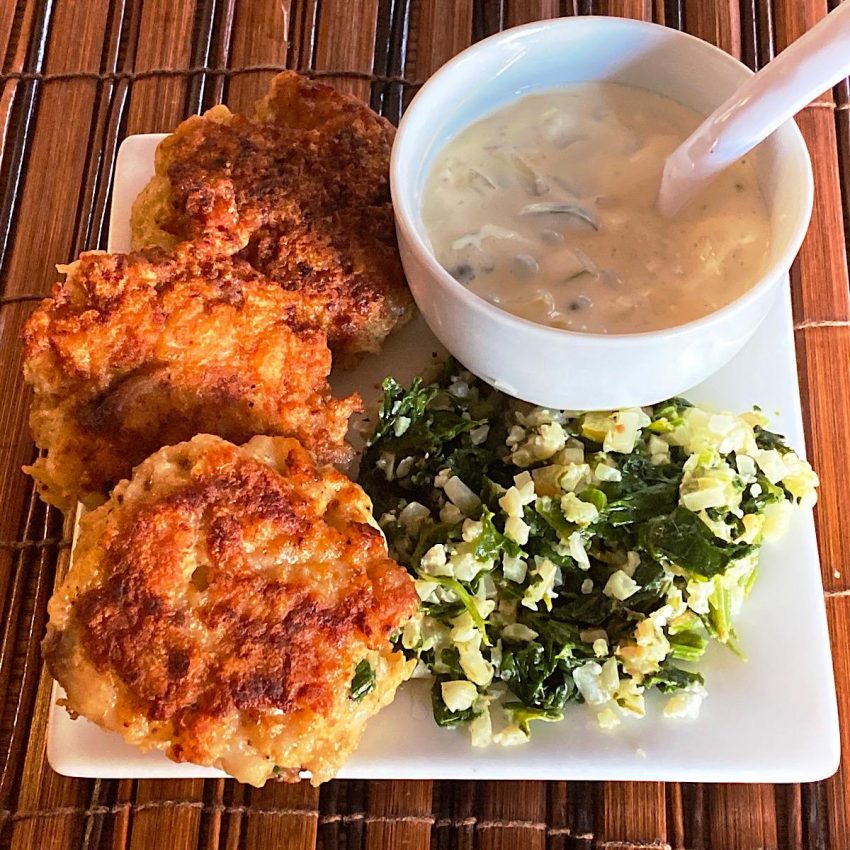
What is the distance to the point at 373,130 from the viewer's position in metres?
2.03

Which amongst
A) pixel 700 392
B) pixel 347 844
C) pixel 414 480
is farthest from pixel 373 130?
pixel 347 844

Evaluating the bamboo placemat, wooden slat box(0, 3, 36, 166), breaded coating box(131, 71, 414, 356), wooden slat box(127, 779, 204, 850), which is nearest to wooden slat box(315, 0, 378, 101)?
the bamboo placemat

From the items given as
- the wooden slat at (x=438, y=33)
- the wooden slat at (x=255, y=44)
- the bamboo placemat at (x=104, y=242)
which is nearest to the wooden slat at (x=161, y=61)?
the bamboo placemat at (x=104, y=242)

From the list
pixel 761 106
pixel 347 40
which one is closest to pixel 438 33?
pixel 347 40

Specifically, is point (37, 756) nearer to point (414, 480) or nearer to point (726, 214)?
point (414, 480)

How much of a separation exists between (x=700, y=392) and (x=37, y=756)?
158 centimetres

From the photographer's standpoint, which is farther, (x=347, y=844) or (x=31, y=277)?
(x=31, y=277)

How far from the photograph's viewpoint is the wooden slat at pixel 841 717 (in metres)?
1.92

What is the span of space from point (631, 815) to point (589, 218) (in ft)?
3.82

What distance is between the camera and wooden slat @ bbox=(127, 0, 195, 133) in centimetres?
265

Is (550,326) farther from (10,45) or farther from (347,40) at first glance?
(10,45)

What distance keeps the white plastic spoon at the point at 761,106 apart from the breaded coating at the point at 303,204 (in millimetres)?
576

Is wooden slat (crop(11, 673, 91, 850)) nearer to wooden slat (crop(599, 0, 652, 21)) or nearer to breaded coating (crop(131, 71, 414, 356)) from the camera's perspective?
breaded coating (crop(131, 71, 414, 356))

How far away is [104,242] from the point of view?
2479 millimetres
